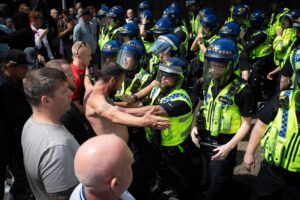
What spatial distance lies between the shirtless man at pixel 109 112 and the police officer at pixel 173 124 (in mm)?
249

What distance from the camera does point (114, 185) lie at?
1.53 m

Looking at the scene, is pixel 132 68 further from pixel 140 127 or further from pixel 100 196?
pixel 100 196

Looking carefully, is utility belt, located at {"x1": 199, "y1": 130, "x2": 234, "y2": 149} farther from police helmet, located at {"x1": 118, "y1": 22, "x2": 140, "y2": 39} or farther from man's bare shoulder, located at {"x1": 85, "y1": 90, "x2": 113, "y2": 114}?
police helmet, located at {"x1": 118, "y1": 22, "x2": 140, "y2": 39}

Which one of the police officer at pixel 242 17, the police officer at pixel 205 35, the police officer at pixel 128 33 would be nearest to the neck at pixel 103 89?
the police officer at pixel 128 33

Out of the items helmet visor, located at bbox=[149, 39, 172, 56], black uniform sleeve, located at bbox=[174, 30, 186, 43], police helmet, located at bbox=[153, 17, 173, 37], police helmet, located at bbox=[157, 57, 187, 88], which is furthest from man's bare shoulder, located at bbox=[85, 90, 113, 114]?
black uniform sleeve, located at bbox=[174, 30, 186, 43]

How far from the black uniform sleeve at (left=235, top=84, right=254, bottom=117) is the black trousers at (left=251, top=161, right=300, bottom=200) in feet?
1.76

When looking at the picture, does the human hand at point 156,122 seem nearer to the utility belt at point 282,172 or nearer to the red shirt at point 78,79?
the utility belt at point 282,172

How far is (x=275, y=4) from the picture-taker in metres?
9.45

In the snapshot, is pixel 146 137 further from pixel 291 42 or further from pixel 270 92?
pixel 270 92

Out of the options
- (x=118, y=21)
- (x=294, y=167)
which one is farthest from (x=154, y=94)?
(x=118, y=21)

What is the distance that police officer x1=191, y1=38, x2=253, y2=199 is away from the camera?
11.1 feet

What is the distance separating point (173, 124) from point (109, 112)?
709mm

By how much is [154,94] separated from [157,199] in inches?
52.4

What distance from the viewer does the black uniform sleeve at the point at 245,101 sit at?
3338 millimetres
